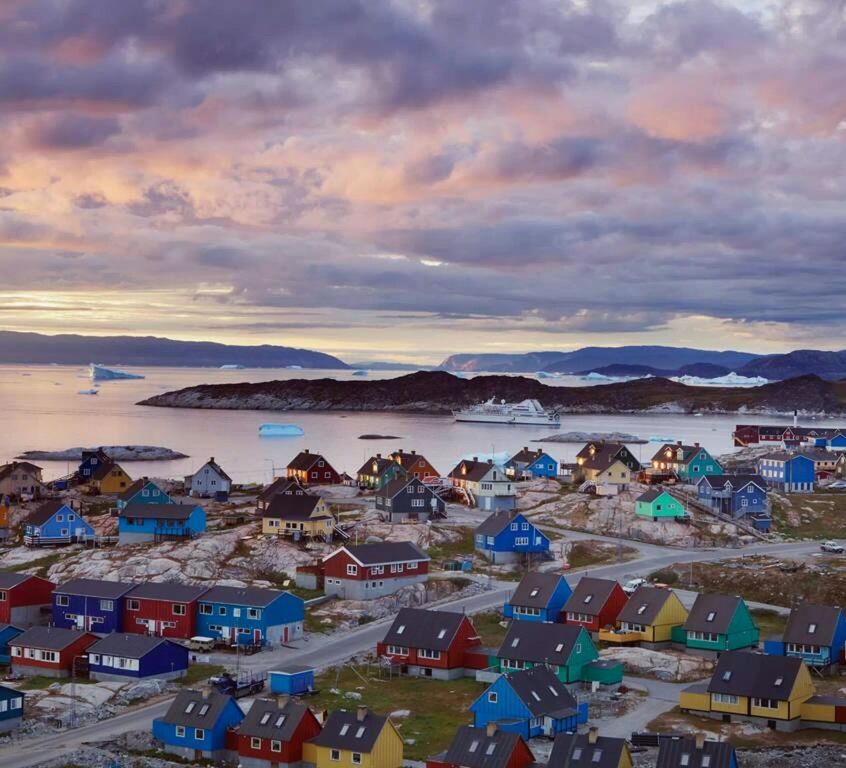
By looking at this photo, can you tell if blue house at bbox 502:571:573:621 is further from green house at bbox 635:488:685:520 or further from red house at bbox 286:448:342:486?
red house at bbox 286:448:342:486

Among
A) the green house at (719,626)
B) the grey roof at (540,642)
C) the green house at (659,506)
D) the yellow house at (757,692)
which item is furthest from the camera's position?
the green house at (659,506)

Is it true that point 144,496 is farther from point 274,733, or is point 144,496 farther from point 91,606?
point 274,733

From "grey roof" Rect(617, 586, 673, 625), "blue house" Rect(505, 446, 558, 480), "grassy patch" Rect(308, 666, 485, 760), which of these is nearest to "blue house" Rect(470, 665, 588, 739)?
"grassy patch" Rect(308, 666, 485, 760)

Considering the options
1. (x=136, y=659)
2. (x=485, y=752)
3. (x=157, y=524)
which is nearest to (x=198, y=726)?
(x=136, y=659)

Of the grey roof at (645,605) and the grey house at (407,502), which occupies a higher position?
the grey house at (407,502)

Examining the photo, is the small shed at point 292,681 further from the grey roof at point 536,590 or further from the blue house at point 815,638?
the blue house at point 815,638

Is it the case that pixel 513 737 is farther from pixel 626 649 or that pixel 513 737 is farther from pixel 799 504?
pixel 799 504

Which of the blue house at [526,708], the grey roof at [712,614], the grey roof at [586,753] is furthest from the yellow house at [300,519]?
the grey roof at [586,753]
